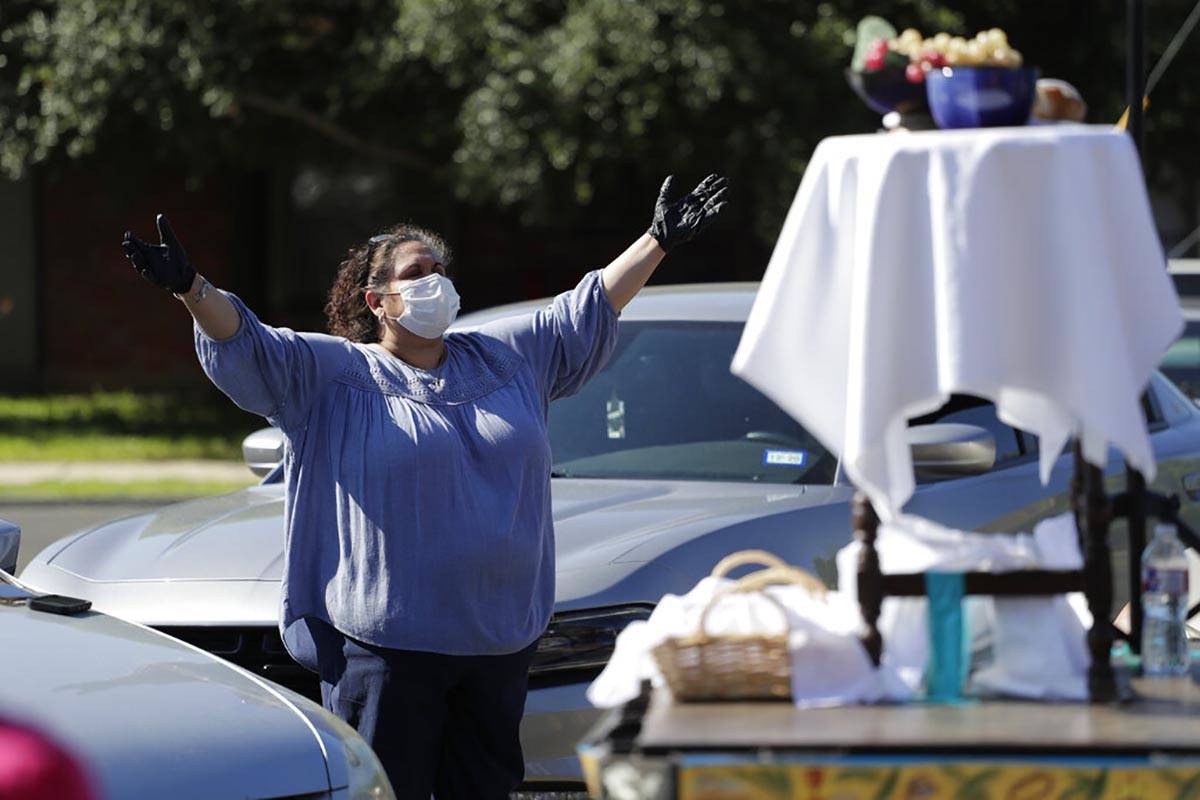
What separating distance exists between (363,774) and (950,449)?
2161mm

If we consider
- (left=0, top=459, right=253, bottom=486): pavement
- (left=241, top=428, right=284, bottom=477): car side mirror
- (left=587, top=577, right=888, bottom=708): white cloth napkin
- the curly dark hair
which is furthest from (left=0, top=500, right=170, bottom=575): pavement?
(left=587, top=577, right=888, bottom=708): white cloth napkin

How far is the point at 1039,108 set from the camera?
10.6ft

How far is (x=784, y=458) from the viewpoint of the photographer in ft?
19.2

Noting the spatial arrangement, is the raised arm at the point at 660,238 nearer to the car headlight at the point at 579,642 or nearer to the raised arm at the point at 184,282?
the car headlight at the point at 579,642

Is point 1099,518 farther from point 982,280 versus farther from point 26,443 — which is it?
point 26,443

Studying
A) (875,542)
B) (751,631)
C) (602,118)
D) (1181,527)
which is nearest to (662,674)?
(751,631)

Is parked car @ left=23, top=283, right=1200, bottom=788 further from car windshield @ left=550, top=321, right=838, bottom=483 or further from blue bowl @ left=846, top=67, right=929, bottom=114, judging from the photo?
blue bowl @ left=846, top=67, right=929, bottom=114

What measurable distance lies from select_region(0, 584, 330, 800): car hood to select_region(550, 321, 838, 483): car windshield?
213cm

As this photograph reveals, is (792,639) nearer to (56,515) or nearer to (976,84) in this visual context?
(976,84)

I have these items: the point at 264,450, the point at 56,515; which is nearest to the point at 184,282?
the point at 264,450

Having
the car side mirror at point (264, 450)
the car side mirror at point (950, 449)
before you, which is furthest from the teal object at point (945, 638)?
the car side mirror at point (264, 450)

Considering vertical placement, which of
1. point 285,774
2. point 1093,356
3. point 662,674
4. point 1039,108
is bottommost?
point 285,774

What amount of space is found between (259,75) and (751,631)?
15.6 meters

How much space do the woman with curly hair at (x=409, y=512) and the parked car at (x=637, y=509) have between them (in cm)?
43
